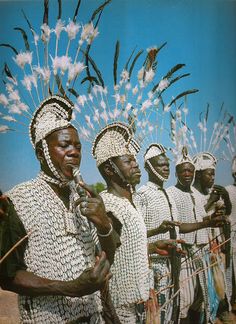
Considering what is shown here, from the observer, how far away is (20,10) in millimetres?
3750

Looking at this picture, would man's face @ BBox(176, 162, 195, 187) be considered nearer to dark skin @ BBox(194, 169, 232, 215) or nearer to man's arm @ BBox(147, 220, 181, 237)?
dark skin @ BBox(194, 169, 232, 215)

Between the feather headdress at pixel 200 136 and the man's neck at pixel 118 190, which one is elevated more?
the feather headdress at pixel 200 136

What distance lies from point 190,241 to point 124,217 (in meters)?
0.94

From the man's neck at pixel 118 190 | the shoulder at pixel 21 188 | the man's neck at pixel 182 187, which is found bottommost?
the man's neck at pixel 182 187

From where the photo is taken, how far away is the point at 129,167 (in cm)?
398

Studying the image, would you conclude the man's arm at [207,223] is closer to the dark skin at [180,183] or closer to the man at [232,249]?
the dark skin at [180,183]

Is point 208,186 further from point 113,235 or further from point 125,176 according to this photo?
point 113,235

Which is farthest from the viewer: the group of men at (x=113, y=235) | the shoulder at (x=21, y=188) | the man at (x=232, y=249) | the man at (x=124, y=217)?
the man at (x=232, y=249)

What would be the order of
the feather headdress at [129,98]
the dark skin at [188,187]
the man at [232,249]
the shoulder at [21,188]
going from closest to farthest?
the shoulder at [21,188]
the feather headdress at [129,98]
the dark skin at [188,187]
the man at [232,249]

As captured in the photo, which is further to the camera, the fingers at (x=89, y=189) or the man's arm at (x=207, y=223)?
the man's arm at (x=207, y=223)

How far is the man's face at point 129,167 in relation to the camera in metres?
3.95

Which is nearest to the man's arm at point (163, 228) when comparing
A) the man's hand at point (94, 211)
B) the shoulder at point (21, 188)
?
the man's hand at point (94, 211)

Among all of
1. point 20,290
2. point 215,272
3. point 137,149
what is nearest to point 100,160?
point 137,149

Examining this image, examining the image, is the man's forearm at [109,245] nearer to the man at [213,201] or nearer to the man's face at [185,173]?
the man's face at [185,173]
